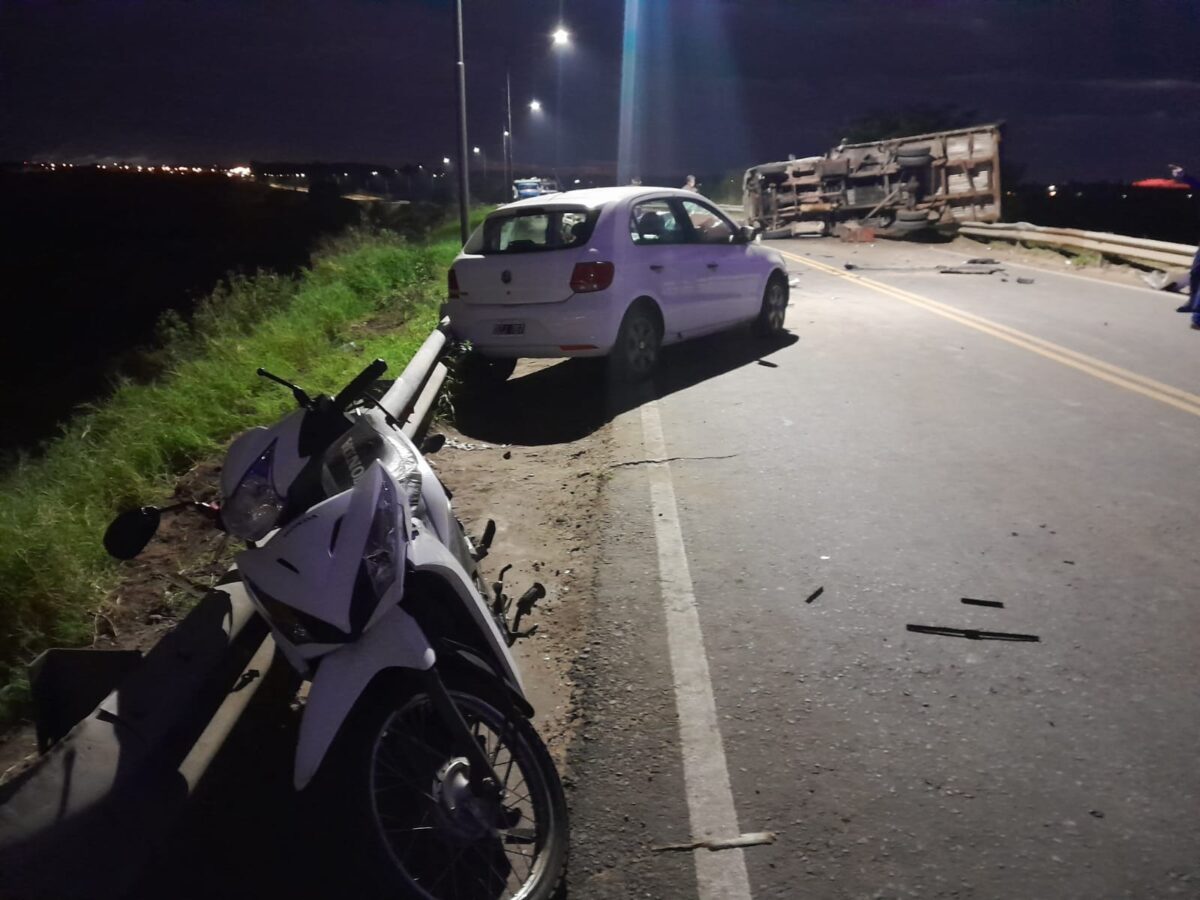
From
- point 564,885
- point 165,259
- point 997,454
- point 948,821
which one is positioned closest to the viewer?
point 564,885

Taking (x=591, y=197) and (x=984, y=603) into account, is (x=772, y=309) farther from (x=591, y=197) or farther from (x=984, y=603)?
(x=984, y=603)

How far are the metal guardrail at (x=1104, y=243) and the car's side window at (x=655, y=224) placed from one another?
1030 cm

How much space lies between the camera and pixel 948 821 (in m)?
3.20

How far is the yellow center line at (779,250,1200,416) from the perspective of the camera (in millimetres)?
8352

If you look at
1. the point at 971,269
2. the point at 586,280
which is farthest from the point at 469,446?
the point at 971,269

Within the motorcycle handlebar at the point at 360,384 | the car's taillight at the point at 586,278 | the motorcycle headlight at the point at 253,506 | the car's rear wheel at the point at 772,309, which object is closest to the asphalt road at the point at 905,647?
the car's taillight at the point at 586,278

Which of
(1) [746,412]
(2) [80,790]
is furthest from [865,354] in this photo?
(2) [80,790]

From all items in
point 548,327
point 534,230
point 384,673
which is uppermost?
point 534,230

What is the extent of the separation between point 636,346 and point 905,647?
5468 mm

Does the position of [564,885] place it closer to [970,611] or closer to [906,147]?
[970,611]

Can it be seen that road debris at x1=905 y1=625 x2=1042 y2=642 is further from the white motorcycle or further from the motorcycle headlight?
the motorcycle headlight

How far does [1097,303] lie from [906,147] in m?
15.4

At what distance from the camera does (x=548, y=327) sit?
351 inches

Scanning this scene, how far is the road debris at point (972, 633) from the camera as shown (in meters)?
4.40
